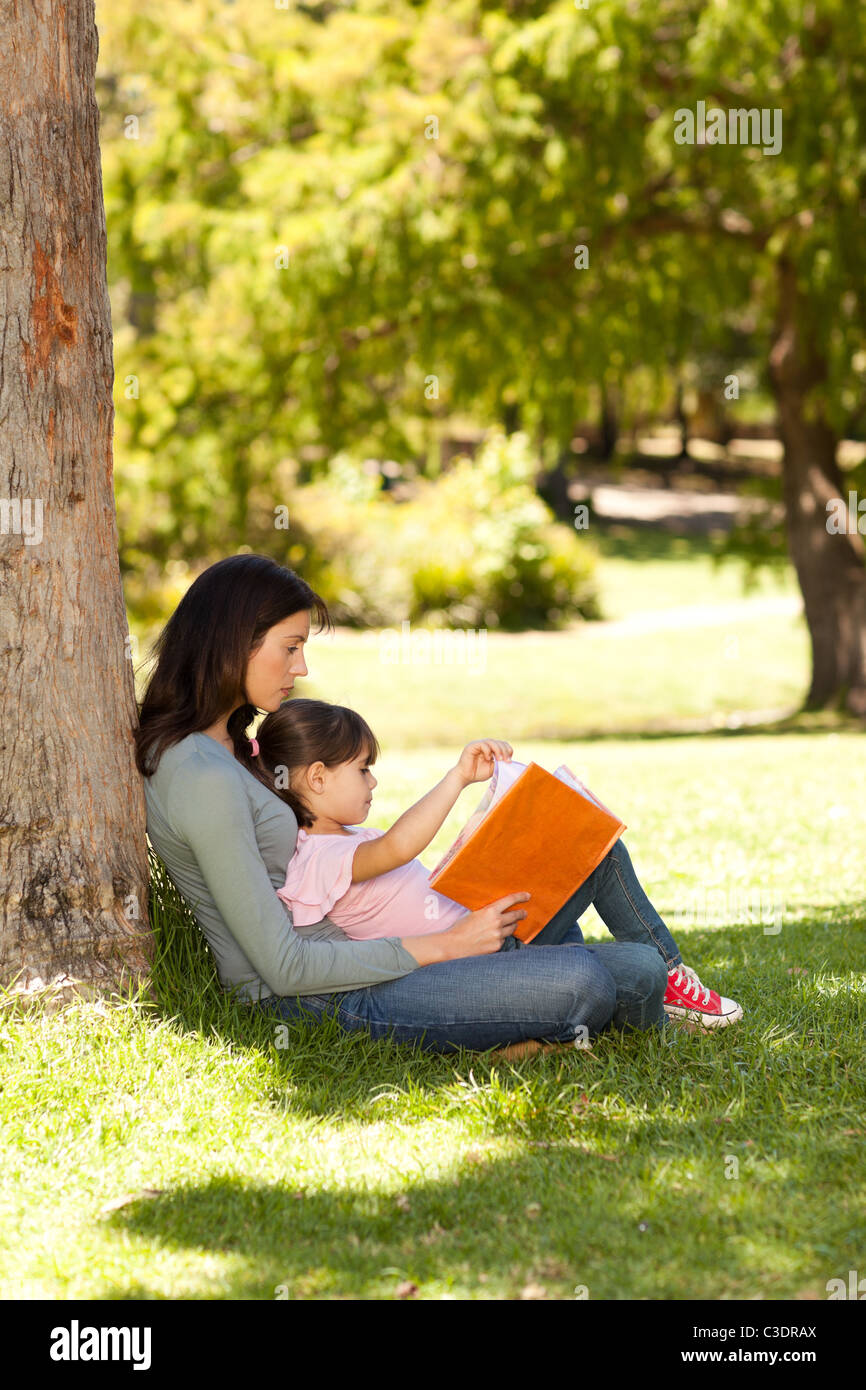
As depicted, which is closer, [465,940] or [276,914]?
[276,914]

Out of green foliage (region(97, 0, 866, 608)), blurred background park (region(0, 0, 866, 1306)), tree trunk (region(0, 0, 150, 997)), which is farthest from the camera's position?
green foliage (region(97, 0, 866, 608))

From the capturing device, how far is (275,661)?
3877mm

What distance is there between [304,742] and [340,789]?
0.53 ft

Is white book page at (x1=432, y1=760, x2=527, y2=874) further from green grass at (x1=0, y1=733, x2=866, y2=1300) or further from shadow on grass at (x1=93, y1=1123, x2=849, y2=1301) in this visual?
shadow on grass at (x1=93, y1=1123, x2=849, y2=1301)

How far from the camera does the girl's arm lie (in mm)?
3701

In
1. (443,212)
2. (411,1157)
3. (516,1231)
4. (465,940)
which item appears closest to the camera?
(516,1231)

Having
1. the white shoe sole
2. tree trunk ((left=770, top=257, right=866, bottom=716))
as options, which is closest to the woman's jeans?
the white shoe sole

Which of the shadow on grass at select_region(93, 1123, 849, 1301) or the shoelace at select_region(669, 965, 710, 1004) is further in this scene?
the shoelace at select_region(669, 965, 710, 1004)

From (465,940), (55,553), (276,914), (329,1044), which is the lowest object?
(329,1044)

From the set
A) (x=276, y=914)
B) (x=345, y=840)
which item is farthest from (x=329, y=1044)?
(x=345, y=840)

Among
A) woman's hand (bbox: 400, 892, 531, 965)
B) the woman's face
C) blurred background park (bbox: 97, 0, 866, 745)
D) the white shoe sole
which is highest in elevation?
blurred background park (bbox: 97, 0, 866, 745)

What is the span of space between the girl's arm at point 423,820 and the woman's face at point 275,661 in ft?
1.56

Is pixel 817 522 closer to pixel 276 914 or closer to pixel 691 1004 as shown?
pixel 691 1004

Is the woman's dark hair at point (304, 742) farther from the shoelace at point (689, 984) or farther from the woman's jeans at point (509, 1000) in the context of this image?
the shoelace at point (689, 984)
